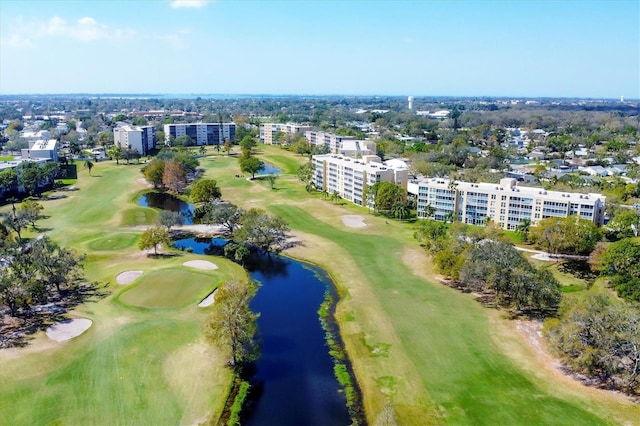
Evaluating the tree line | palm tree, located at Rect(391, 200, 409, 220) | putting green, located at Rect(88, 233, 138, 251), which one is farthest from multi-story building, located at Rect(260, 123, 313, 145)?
the tree line

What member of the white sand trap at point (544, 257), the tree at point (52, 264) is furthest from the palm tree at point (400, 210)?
the tree at point (52, 264)

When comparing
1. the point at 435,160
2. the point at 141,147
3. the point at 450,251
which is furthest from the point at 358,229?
the point at 141,147

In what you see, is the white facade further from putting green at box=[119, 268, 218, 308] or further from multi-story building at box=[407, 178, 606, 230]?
multi-story building at box=[407, 178, 606, 230]

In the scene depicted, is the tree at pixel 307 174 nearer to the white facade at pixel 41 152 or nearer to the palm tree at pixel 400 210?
the palm tree at pixel 400 210

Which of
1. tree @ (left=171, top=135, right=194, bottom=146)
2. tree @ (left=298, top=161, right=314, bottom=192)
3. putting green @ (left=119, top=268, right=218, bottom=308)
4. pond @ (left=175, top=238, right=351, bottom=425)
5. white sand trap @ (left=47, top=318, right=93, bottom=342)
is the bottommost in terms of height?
pond @ (left=175, top=238, right=351, bottom=425)

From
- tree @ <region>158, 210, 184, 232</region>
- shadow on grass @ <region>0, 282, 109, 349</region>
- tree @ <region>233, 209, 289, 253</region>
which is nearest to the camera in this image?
shadow on grass @ <region>0, 282, 109, 349</region>

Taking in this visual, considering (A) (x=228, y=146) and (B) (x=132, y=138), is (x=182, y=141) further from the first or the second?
(A) (x=228, y=146)
